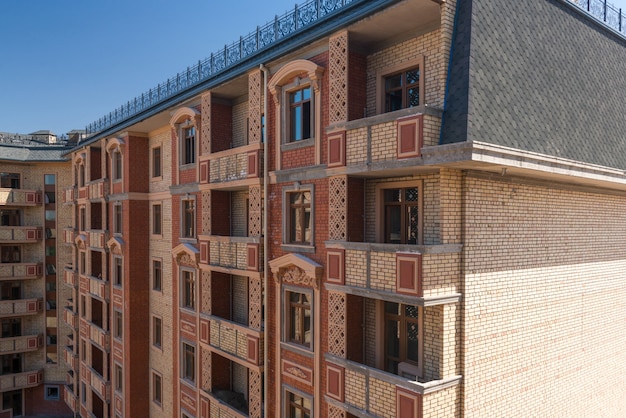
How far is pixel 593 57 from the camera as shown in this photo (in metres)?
11.5

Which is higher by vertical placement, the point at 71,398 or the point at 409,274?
the point at 409,274

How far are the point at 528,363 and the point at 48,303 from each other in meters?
32.9

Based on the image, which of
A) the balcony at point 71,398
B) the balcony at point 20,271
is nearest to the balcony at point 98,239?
the balcony at point 71,398

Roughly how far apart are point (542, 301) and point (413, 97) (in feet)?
18.3

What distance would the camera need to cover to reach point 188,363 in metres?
16.3

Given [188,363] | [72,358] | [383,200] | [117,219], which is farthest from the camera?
[72,358]

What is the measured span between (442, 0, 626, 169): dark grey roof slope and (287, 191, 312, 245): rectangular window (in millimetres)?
4377

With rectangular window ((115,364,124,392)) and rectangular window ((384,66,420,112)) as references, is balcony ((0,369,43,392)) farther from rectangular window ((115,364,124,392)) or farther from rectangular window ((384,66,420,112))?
rectangular window ((384,66,420,112))

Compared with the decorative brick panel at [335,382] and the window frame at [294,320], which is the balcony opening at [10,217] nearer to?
the window frame at [294,320]

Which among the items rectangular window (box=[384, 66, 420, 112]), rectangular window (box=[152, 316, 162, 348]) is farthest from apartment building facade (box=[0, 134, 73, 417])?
rectangular window (box=[384, 66, 420, 112])

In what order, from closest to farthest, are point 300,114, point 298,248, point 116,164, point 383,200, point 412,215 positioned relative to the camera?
point 412,215 → point 383,200 → point 298,248 → point 300,114 → point 116,164

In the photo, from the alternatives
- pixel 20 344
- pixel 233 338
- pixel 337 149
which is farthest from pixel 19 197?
pixel 337 149

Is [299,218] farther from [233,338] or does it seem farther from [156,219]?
[156,219]

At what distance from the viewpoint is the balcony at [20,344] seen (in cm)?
2955
